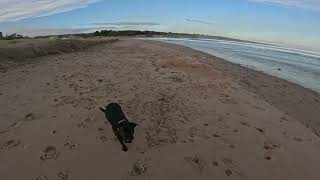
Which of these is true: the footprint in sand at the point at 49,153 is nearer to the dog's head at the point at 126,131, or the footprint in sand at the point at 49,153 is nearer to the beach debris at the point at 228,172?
the dog's head at the point at 126,131

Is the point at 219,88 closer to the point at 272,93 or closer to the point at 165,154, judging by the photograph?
the point at 272,93

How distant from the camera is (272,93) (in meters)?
13.1

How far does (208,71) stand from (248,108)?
5382 millimetres

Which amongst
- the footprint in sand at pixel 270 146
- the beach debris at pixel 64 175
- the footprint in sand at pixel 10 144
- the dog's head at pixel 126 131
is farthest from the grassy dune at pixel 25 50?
the footprint in sand at pixel 270 146

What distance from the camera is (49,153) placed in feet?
22.9

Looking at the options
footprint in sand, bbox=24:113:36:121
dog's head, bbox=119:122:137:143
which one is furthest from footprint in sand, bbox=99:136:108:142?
footprint in sand, bbox=24:113:36:121

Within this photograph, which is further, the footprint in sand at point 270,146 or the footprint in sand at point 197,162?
the footprint in sand at point 270,146

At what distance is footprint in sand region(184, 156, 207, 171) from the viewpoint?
6699 mm

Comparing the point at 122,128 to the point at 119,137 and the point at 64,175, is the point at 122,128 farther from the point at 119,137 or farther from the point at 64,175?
the point at 64,175

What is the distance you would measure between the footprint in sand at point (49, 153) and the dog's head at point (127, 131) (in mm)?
1280

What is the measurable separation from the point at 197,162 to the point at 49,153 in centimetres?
273

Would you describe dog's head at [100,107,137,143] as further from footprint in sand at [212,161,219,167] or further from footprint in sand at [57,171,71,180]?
footprint in sand at [212,161,219,167]

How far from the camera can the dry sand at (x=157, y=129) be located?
21.7 ft

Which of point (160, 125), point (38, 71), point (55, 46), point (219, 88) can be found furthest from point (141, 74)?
point (55, 46)
